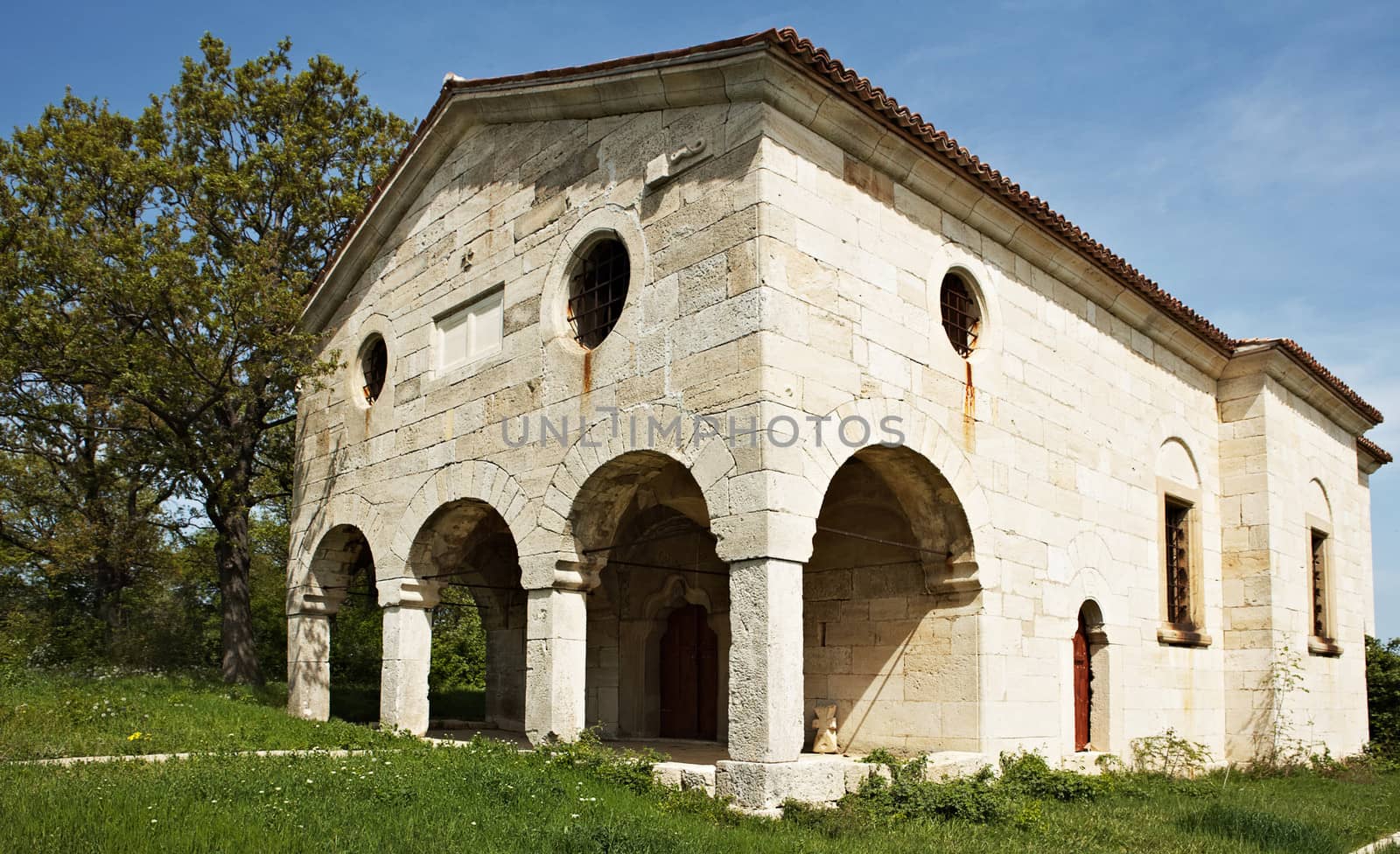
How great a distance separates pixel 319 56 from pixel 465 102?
23.4ft

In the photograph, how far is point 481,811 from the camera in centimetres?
644

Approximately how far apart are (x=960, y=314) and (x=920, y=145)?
65.1 inches

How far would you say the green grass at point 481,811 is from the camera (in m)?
5.68

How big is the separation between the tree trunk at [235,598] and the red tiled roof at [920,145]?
165 inches

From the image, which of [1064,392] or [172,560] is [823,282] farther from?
[172,560]

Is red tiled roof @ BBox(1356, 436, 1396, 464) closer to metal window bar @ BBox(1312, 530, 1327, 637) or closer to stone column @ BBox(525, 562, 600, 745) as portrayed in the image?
metal window bar @ BBox(1312, 530, 1327, 637)

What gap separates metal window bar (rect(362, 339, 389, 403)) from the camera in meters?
12.3

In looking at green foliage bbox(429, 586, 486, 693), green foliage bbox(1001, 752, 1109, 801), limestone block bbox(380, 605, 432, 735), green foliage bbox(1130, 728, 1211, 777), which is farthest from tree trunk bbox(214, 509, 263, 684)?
green foliage bbox(1130, 728, 1211, 777)

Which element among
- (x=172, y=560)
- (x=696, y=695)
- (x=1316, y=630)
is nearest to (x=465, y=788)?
(x=696, y=695)

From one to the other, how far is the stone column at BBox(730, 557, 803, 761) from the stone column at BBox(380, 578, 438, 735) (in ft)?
14.3

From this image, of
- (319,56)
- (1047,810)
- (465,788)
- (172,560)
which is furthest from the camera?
(172,560)

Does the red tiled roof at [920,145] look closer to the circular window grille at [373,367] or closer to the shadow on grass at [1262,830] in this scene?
the circular window grille at [373,367]

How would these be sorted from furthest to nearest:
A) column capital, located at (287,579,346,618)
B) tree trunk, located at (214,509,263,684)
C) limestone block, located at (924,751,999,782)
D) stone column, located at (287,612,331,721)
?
tree trunk, located at (214,509,263,684) < column capital, located at (287,579,346,618) < stone column, located at (287,612,331,721) < limestone block, located at (924,751,999,782)

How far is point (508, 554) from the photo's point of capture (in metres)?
14.6
